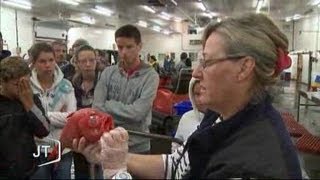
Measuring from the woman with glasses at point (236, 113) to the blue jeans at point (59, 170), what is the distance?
7cm

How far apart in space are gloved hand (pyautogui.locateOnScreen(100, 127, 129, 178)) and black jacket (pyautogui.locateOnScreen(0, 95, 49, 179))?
812mm

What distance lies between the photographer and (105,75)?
227 cm

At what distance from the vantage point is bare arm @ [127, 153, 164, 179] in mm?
944

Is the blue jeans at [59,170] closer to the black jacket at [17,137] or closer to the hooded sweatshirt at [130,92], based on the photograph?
the black jacket at [17,137]

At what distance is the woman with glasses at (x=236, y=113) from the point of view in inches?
32.4

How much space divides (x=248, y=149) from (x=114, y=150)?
1.03 ft

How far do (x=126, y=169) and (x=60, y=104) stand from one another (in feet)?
4.63

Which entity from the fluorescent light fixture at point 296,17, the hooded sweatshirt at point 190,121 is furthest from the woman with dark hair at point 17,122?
the fluorescent light fixture at point 296,17

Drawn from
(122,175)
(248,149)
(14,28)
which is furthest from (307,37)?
(122,175)

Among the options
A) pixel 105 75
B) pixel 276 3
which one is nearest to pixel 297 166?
pixel 105 75

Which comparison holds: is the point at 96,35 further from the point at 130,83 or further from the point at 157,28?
the point at 130,83

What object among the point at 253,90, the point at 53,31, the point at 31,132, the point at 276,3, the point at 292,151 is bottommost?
the point at 31,132

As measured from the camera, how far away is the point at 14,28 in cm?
1241

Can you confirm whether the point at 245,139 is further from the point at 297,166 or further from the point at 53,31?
the point at 53,31
